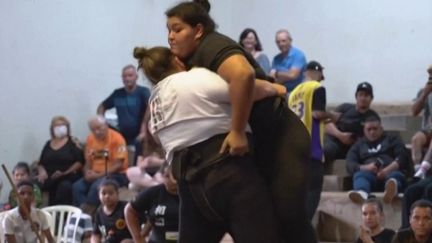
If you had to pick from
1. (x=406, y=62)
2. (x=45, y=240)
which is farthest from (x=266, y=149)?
(x=406, y=62)

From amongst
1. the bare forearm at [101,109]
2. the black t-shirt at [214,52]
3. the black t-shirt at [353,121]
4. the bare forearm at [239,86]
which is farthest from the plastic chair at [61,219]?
the bare forearm at [239,86]

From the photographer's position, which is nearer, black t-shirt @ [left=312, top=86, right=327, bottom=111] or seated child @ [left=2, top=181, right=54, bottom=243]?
black t-shirt @ [left=312, top=86, right=327, bottom=111]

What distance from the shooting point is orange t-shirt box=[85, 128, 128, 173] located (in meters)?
8.43

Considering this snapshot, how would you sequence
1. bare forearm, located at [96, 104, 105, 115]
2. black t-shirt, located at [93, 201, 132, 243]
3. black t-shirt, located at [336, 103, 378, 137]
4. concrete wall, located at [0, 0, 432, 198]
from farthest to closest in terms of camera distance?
bare forearm, located at [96, 104, 105, 115] < concrete wall, located at [0, 0, 432, 198] < black t-shirt, located at [336, 103, 378, 137] < black t-shirt, located at [93, 201, 132, 243]

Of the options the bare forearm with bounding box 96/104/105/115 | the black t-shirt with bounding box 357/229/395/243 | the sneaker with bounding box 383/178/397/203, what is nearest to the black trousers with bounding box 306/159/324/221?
the black t-shirt with bounding box 357/229/395/243

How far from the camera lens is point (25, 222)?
6949mm

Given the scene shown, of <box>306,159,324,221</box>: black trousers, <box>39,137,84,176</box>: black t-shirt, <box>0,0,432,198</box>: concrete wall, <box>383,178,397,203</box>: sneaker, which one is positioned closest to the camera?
<box>306,159,324,221</box>: black trousers

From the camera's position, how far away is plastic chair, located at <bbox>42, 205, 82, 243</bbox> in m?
7.47

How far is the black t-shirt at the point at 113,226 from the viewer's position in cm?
651

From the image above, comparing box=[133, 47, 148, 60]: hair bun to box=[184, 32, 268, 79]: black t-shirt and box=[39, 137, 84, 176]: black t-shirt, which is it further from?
box=[39, 137, 84, 176]: black t-shirt

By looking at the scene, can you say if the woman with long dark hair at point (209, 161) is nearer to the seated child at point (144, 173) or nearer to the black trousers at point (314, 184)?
the black trousers at point (314, 184)

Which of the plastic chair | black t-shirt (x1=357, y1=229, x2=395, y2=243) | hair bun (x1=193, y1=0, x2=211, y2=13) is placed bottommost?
the plastic chair

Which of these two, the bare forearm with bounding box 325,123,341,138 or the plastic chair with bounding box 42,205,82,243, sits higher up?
the bare forearm with bounding box 325,123,341,138

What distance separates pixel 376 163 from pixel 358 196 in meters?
0.42
